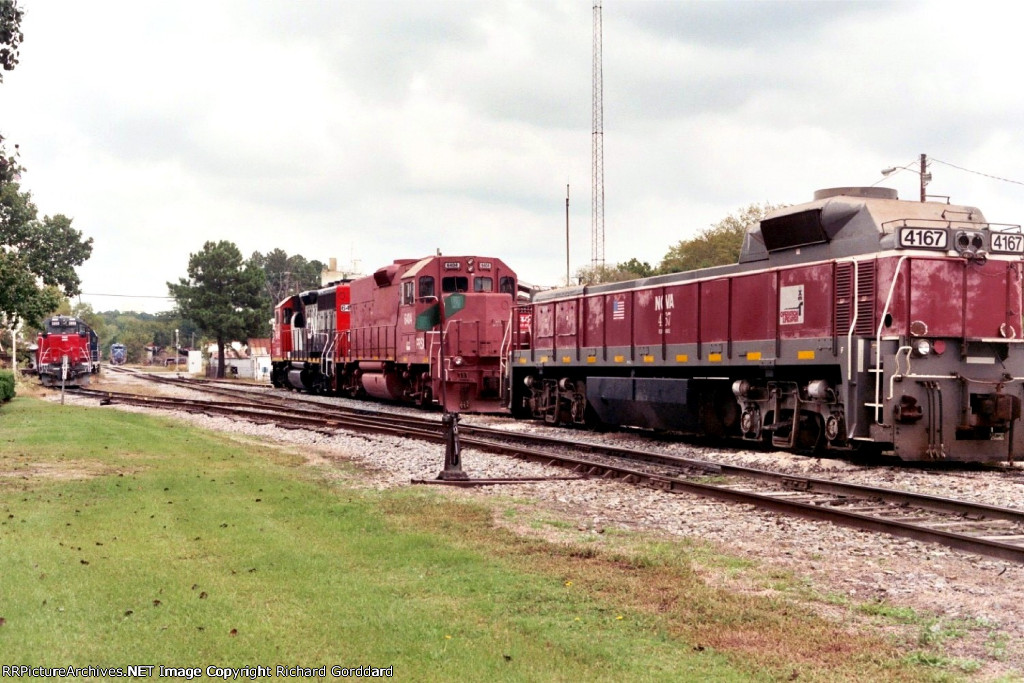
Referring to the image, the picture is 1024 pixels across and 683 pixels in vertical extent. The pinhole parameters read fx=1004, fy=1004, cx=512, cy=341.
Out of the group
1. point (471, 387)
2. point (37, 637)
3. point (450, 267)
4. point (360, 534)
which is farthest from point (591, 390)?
point (37, 637)

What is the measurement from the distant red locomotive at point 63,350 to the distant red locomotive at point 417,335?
16047mm

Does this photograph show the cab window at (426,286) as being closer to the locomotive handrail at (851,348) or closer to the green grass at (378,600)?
the locomotive handrail at (851,348)

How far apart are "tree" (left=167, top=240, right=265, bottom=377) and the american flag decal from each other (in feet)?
244

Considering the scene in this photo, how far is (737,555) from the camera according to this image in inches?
357

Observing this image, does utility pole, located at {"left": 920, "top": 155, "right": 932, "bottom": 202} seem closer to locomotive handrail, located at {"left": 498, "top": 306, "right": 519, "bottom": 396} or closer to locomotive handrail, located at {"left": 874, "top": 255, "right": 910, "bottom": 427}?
locomotive handrail, located at {"left": 498, "top": 306, "right": 519, "bottom": 396}

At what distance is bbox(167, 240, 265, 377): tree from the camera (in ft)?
303

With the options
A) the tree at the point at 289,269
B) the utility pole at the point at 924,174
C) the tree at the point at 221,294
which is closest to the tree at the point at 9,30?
the utility pole at the point at 924,174

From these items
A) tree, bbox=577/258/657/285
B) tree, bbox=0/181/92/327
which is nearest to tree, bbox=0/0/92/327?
tree, bbox=0/181/92/327

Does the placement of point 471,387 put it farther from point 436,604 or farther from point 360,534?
point 436,604

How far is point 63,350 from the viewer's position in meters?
53.7

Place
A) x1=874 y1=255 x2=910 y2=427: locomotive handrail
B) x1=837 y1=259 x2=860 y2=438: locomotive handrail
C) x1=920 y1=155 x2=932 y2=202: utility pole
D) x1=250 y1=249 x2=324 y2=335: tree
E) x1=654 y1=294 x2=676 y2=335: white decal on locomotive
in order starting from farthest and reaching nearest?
x1=250 y1=249 x2=324 y2=335: tree < x1=920 y1=155 x2=932 y2=202: utility pole < x1=654 y1=294 x2=676 y2=335: white decal on locomotive < x1=837 y1=259 x2=860 y2=438: locomotive handrail < x1=874 y1=255 x2=910 y2=427: locomotive handrail

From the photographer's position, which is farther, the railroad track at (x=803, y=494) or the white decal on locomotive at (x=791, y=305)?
the white decal on locomotive at (x=791, y=305)

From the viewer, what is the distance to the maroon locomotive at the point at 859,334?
15.2 metres

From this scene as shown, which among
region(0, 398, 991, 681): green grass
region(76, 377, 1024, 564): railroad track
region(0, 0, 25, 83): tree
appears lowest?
region(0, 398, 991, 681): green grass
